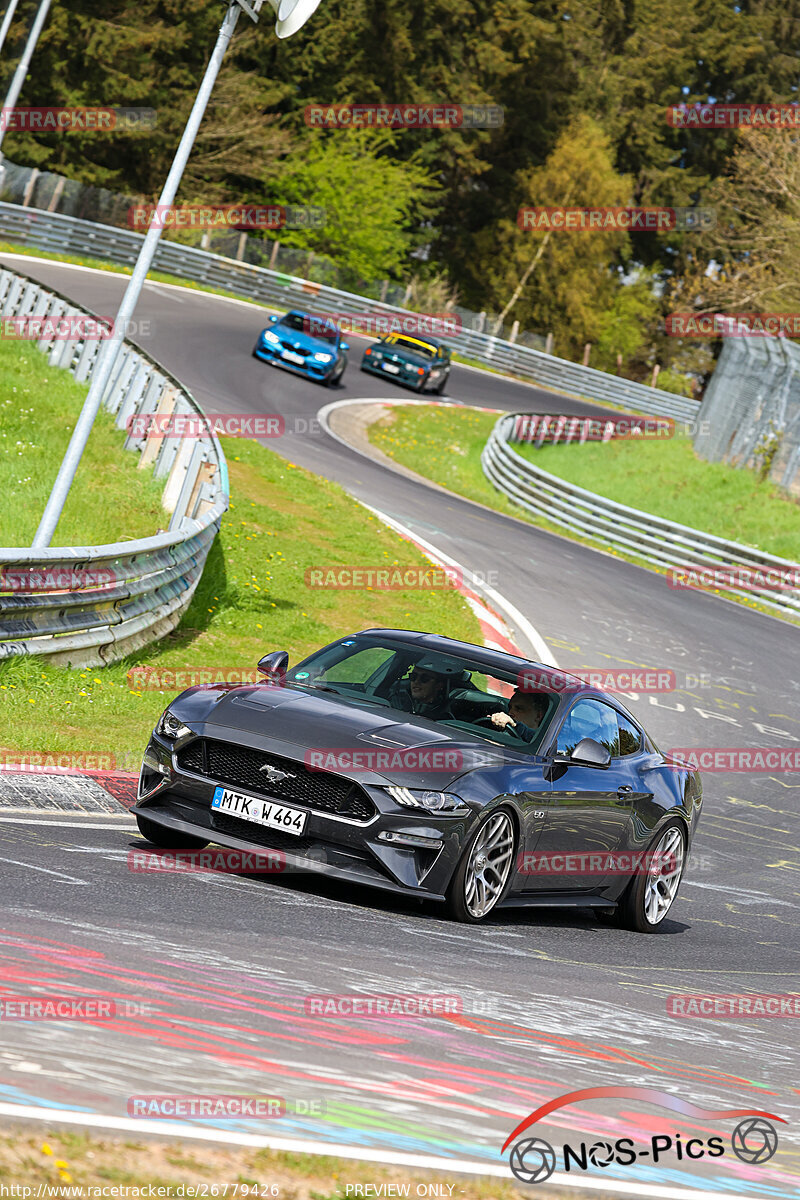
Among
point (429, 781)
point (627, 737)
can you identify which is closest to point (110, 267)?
point (627, 737)

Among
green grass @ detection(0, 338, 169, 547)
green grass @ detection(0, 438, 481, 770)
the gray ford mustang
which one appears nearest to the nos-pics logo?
the gray ford mustang

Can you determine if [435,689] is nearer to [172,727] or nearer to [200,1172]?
[172,727]

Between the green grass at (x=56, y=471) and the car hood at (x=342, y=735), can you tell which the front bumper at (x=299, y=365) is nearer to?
the green grass at (x=56, y=471)

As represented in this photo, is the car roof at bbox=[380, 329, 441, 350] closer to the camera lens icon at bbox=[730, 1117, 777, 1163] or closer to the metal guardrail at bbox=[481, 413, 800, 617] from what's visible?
the metal guardrail at bbox=[481, 413, 800, 617]

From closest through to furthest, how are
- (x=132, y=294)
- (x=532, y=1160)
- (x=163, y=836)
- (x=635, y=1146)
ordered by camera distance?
(x=532, y=1160) < (x=635, y=1146) < (x=163, y=836) < (x=132, y=294)

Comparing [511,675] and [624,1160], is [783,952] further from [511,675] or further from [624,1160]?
[624,1160]

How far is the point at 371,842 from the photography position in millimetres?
7336

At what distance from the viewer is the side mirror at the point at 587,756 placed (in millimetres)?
8406

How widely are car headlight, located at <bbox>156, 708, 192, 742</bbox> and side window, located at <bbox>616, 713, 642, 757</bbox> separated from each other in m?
2.93

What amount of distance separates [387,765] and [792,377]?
27.8m

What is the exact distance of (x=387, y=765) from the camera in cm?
748

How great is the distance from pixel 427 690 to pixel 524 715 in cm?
57

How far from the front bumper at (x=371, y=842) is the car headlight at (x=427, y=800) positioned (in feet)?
0.12

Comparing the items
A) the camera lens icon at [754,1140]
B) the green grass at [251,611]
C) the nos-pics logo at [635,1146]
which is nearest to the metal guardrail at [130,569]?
the green grass at [251,611]
